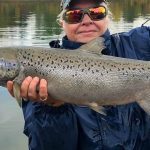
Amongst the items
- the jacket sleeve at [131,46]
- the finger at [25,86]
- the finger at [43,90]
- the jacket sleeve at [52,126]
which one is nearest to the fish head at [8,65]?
the finger at [25,86]

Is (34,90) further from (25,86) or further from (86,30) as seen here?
(86,30)

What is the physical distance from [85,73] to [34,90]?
0.53m

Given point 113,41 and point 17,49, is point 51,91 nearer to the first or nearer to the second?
point 17,49

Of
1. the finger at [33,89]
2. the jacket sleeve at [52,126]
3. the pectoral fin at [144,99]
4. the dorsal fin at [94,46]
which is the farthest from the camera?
the jacket sleeve at [52,126]

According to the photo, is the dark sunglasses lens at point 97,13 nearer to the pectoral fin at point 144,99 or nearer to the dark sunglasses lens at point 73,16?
the dark sunglasses lens at point 73,16

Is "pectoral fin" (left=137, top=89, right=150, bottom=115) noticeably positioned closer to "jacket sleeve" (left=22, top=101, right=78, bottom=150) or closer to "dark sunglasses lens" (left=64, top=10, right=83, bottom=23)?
"jacket sleeve" (left=22, top=101, right=78, bottom=150)

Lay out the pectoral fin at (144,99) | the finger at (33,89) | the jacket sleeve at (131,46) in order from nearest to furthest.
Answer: the finger at (33,89)
the pectoral fin at (144,99)
the jacket sleeve at (131,46)

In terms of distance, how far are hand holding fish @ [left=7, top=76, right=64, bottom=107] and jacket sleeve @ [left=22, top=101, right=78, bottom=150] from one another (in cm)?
19

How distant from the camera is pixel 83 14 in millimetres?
5109

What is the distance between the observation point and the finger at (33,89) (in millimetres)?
4410

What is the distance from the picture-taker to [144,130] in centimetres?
481

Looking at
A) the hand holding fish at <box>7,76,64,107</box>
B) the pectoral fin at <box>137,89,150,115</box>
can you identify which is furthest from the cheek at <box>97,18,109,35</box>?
the hand holding fish at <box>7,76,64,107</box>

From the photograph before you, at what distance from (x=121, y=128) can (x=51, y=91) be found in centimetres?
84

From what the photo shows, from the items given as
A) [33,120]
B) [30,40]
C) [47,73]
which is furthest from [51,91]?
[30,40]
